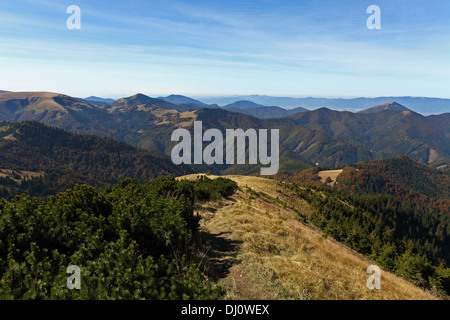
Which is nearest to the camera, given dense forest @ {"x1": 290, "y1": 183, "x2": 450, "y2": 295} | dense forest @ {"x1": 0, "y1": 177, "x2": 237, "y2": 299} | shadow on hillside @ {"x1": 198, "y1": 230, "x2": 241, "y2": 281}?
dense forest @ {"x1": 0, "y1": 177, "x2": 237, "y2": 299}

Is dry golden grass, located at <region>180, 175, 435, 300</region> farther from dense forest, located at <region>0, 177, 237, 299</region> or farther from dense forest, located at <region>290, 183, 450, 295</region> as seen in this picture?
dense forest, located at <region>290, 183, 450, 295</region>

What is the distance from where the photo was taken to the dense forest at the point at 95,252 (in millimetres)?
4977

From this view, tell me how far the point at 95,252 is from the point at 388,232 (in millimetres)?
75832

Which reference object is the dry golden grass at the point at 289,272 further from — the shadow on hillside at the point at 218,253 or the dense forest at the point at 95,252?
the dense forest at the point at 95,252

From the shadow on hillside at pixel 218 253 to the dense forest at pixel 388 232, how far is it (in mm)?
17373

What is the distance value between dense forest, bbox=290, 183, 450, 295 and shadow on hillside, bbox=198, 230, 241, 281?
1737cm

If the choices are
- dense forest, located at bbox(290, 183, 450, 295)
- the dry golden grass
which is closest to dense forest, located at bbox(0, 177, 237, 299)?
the dry golden grass

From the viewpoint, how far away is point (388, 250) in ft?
113

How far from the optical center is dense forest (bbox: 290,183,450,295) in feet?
80.3

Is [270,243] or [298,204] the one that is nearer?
[270,243]
